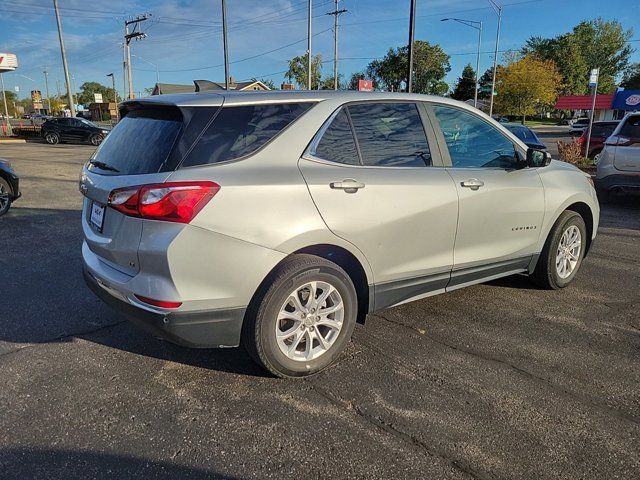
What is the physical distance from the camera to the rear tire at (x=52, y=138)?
97.5 feet

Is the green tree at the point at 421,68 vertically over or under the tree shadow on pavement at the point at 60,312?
over

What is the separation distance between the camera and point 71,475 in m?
2.31

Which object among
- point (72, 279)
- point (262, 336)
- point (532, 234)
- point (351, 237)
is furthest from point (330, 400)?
point (72, 279)

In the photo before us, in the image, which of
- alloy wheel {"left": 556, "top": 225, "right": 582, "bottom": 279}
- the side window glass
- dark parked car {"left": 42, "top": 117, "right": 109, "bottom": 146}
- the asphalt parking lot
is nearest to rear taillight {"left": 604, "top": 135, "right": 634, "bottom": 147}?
alloy wheel {"left": 556, "top": 225, "right": 582, "bottom": 279}

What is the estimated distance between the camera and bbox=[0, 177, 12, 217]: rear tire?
8.09 metres

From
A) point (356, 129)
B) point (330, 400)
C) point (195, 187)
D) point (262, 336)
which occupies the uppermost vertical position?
point (356, 129)

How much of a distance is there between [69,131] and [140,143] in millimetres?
Result: 30572

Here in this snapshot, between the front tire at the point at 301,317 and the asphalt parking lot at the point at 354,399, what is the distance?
17cm

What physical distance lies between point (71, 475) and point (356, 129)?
8.25ft

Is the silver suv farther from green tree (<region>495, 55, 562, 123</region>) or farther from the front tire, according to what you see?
green tree (<region>495, 55, 562, 123</region>)

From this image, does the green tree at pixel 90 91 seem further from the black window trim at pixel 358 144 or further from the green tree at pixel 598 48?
the black window trim at pixel 358 144

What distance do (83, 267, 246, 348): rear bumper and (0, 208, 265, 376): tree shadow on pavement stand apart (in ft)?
1.66

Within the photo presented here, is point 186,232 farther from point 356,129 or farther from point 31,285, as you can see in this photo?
point 31,285

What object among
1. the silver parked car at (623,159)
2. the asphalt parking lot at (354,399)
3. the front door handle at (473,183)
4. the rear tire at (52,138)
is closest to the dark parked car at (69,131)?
the rear tire at (52,138)
